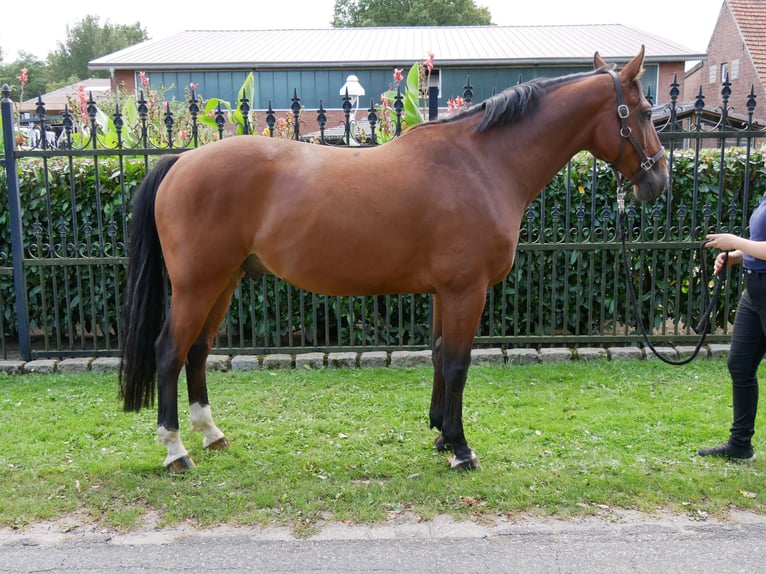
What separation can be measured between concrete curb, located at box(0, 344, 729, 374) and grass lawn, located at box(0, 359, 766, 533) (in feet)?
0.82

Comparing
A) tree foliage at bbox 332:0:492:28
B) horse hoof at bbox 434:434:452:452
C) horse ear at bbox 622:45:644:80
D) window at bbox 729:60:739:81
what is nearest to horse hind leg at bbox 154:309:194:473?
horse hoof at bbox 434:434:452:452

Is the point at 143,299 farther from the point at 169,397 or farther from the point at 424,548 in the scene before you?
the point at 424,548

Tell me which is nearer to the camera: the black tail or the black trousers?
the black trousers

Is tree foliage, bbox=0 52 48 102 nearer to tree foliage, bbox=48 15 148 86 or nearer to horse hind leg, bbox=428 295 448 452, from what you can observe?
tree foliage, bbox=48 15 148 86

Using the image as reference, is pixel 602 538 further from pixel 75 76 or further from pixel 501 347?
pixel 75 76

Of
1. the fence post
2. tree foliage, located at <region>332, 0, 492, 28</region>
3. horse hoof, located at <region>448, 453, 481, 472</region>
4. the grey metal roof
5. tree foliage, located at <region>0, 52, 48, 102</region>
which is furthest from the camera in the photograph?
tree foliage, located at <region>0, 52, 48, 102</region>

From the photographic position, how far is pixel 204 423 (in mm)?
3986

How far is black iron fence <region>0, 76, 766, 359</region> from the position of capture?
5.72 metres

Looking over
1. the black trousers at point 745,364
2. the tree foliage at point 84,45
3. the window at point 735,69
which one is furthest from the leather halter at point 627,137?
the tree foliage at point 84,45

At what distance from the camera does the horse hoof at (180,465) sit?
365cm

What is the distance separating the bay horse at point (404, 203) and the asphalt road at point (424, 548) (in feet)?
2.32

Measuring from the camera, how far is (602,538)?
9.64 feet

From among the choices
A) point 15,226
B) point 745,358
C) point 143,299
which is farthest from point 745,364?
point 15,226

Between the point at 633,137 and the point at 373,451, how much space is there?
97.9 inches
